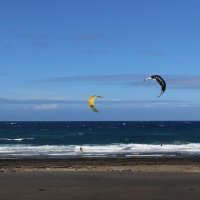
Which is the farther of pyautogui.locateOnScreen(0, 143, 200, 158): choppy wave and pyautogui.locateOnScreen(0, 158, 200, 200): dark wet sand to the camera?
pyautogui.locateOnScreen(0, 143, 200, 158): choppy wave

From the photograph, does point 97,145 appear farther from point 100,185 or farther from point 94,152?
point 100,185

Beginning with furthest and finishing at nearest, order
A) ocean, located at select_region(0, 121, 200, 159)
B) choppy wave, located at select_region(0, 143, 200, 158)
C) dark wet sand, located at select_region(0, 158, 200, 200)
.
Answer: ocean, located at select_region(0, 121, 200, 159)
choppy wave, located at select_region(0, 143, 200, 158)
dark wet sand, located at select_region(0, 158, 200, 200)

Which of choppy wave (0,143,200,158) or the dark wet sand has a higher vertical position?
choppy wave (0,143,200,158)

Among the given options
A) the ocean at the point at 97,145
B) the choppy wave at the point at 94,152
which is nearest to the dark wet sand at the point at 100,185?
the ocean at the point at 97,145

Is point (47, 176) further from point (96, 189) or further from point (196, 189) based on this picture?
point (196, 189)

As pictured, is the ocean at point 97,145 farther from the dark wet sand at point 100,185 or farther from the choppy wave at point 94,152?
the dark wet sand at point 100,185

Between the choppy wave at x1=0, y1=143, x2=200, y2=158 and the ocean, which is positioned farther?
the ocean

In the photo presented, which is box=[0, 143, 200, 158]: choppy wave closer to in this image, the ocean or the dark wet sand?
the ocean

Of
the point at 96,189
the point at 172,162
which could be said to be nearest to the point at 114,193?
the point at 96,189

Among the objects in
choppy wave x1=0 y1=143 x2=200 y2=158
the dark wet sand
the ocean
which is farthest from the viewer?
the ocean

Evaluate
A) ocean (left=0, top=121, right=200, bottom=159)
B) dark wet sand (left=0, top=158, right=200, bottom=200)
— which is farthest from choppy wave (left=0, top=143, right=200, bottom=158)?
dark wet sand (left=0, top=158, right=200, bottom=200)

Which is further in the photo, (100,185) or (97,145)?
(97,145)

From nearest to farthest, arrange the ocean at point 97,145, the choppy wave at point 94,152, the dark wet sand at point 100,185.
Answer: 1. the dark wet sand at point 100,185
2. the choppy wave at point 94,152
3. the ocean at point 97,145

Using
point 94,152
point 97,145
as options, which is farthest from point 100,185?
point 97,145
